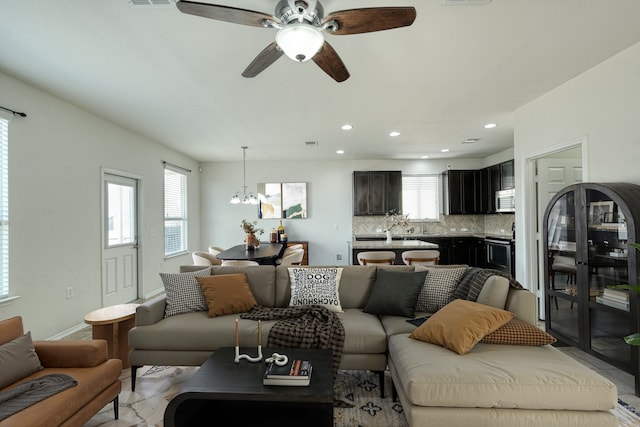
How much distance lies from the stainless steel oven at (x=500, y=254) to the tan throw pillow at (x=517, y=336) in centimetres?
390

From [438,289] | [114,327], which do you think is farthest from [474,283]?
[114,327]

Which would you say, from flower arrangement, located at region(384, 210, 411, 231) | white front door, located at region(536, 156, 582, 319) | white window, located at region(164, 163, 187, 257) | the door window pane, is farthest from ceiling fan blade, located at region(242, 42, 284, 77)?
flower arrangement, located at region(384, 210, 411, 231)

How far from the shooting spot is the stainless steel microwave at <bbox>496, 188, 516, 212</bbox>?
569 cm

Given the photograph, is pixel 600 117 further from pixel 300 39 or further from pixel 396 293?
pixel 300 39

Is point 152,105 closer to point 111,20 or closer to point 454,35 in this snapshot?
point 111,20

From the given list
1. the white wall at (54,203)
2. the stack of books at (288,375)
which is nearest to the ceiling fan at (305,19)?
the stack of books at (288,375)

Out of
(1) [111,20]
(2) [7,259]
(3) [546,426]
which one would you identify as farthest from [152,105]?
(3) [546,426]

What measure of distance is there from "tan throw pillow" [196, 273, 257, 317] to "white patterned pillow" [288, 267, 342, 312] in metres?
0.40

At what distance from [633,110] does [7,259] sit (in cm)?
583

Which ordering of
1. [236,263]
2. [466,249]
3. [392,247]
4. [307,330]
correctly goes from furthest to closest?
1. [466,249]
2. [392,247]
3. [236,263]
4. [307,330]

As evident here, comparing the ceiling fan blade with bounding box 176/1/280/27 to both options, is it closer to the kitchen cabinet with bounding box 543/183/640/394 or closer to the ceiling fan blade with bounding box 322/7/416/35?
the ceiling fan blade with bounding box 322/7/416/35

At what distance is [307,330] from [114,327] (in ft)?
5.49

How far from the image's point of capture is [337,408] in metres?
2.13

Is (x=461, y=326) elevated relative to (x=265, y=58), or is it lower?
lower
